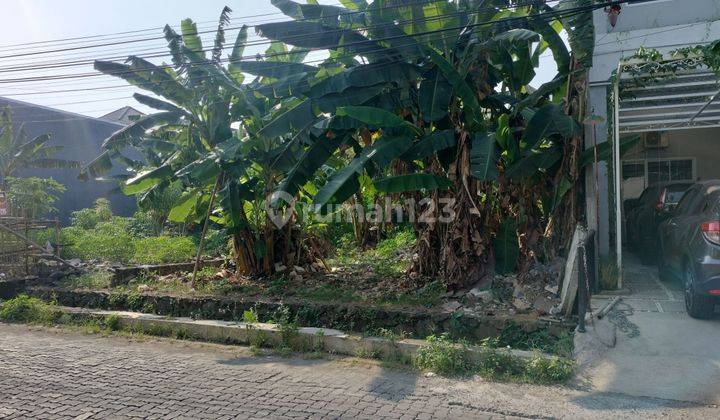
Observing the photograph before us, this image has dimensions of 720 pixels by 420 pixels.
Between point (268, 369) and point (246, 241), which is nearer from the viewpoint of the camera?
point (268, 369)

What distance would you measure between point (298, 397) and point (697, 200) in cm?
599

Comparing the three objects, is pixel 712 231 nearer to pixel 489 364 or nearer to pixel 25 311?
pixel 489 364

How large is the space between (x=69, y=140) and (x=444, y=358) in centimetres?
2795

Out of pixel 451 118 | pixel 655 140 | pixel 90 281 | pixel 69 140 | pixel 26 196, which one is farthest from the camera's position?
pixel 69 140

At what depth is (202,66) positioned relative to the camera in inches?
432

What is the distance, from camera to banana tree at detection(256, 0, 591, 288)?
28.8 ft

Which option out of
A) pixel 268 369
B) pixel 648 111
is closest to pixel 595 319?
pixel 268 369

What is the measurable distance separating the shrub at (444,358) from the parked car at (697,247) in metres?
2.92

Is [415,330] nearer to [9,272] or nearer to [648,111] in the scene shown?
[648,111]

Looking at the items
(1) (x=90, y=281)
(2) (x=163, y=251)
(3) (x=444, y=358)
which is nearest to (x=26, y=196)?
(2) (x=163, y=251)

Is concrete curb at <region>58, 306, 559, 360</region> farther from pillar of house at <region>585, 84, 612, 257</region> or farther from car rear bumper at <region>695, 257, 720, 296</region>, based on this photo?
pillar of house at <region>585, 84, 612, 257</region>

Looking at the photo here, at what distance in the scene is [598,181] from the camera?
9.55m

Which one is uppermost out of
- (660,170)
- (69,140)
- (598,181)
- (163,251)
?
(69,140)

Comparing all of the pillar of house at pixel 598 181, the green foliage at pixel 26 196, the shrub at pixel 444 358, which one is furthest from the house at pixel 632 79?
the green foliage at pixel 26 196
